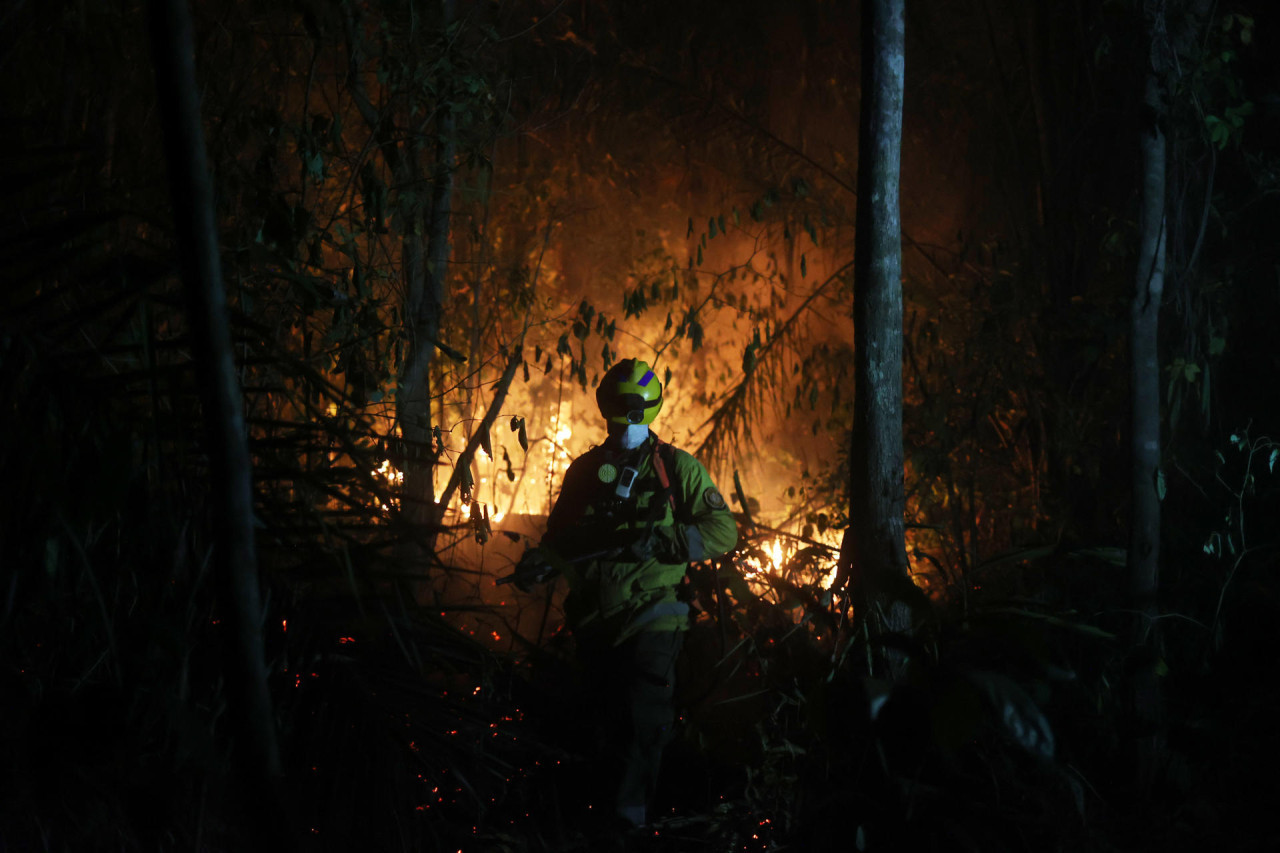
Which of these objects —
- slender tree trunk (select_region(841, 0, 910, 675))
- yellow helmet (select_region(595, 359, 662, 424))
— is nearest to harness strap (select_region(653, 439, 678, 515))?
yellow helmet (select_region(595, 359, 662, 424))

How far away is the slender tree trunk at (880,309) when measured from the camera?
319 centimetres

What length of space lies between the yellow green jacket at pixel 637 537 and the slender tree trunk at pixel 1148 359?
1.79 meters

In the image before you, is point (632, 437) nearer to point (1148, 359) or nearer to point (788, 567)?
point (788, 567)

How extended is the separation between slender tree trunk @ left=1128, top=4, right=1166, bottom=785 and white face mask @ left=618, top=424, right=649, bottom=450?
2.18m

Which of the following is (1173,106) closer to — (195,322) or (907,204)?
(907,204)

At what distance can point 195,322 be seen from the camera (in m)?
1.09

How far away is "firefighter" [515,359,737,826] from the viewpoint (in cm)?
358

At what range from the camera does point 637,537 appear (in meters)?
3.63

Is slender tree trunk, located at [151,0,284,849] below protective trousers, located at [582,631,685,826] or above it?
above

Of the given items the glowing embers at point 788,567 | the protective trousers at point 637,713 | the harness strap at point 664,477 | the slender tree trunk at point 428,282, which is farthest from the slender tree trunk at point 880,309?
the slender tree trunk at point 428,282

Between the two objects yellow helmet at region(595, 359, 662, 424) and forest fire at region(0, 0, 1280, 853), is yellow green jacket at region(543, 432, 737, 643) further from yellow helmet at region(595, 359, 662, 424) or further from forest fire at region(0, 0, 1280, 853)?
yellow helmet at region(595, 359, 662, 424)

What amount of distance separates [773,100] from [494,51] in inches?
88.2

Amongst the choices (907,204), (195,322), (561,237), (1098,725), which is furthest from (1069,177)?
(195,322)

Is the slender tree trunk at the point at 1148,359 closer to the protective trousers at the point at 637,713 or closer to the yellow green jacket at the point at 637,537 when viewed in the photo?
the yellow green jacket at the point at 637,537
